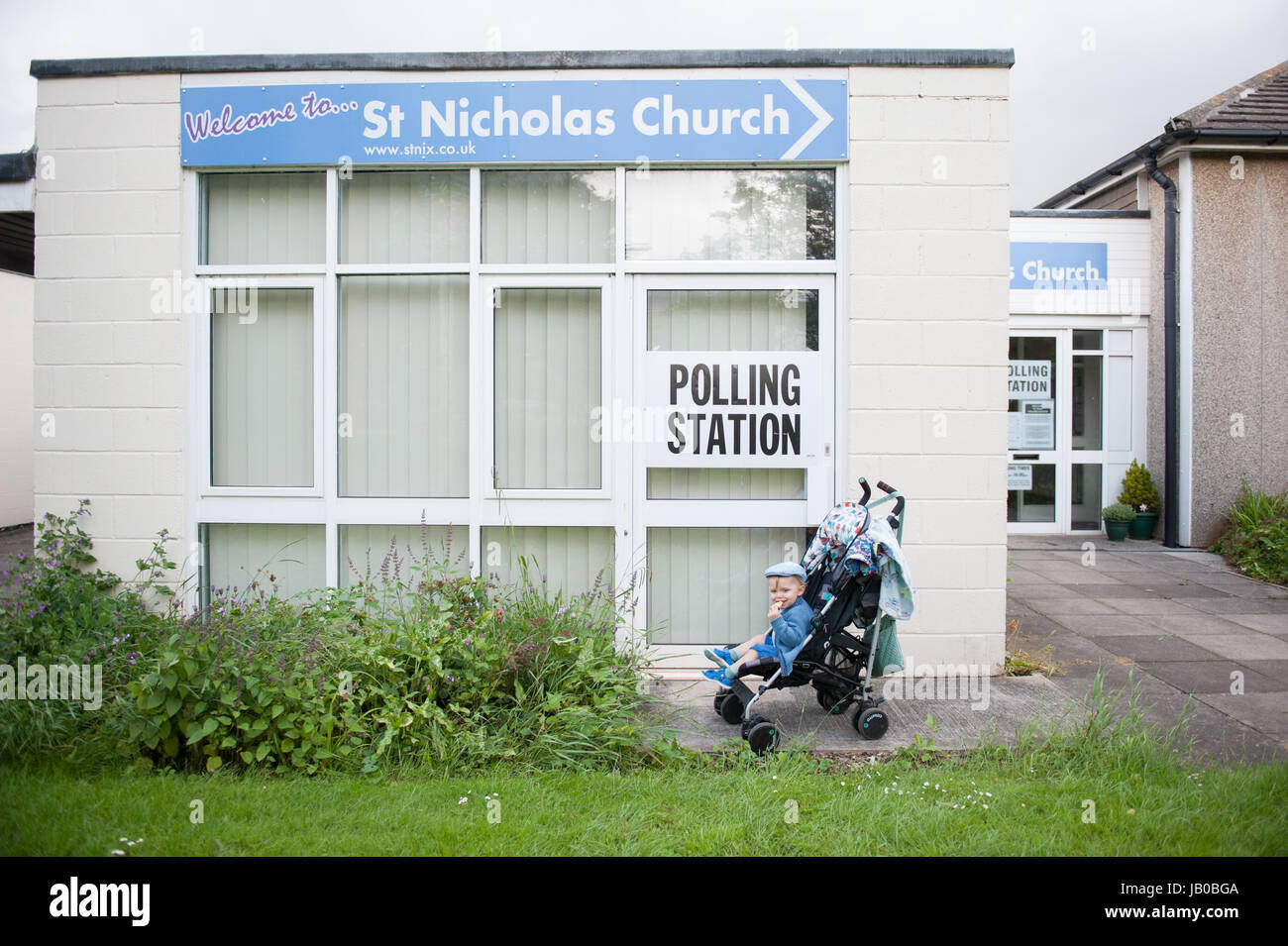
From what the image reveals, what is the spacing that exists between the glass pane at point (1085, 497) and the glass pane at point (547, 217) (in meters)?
8.97

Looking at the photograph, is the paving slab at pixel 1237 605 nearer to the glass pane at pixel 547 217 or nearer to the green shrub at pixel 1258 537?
the green shrub at pixel 1258 537

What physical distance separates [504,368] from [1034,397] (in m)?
8.84

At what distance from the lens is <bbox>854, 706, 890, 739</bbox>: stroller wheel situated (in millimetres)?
4305

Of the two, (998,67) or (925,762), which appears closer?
(925,762)

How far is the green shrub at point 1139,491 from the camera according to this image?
1138 centimetres

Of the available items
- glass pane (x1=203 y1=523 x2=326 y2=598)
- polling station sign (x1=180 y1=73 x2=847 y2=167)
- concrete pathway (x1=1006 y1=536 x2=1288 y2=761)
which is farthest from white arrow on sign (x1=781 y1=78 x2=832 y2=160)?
glass pane (x1=203 y1=523 x2=326 y2=598)

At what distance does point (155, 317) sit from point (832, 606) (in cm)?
451

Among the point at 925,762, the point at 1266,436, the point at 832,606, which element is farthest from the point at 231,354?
the point at 1266,436

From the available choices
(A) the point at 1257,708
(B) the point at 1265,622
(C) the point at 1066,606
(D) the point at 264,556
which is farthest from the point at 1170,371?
(D) the point at 264,556

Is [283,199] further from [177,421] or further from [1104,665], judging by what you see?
[1104,665]

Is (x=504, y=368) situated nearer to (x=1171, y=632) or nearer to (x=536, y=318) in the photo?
(x=536, y=318)

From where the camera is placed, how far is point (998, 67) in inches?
211

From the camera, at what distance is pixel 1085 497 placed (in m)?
12.1

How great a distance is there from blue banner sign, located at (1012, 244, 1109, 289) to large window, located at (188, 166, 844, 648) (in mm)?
7280
